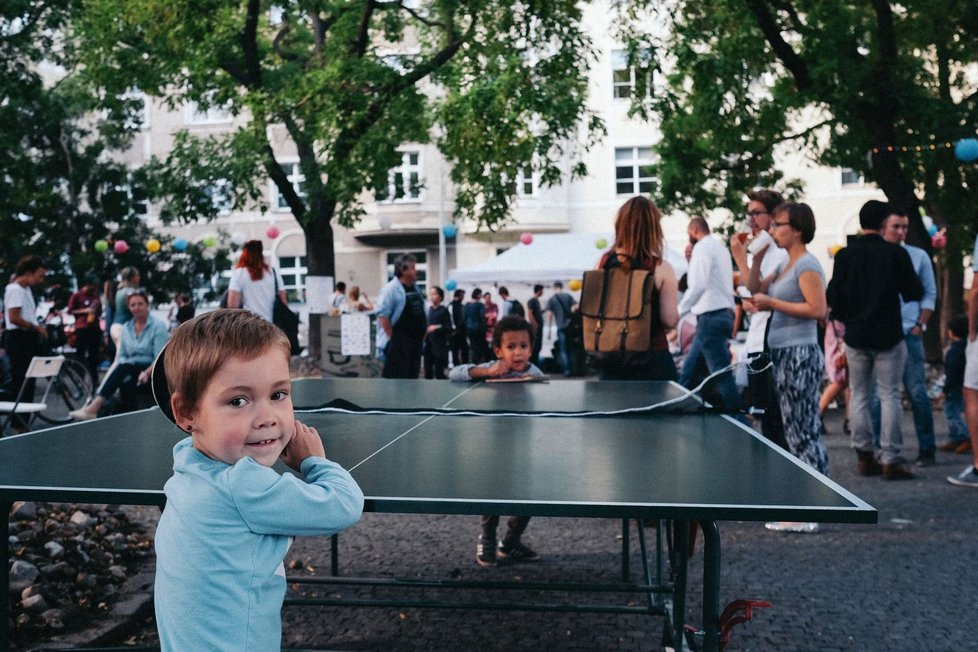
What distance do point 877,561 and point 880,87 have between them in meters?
10.6

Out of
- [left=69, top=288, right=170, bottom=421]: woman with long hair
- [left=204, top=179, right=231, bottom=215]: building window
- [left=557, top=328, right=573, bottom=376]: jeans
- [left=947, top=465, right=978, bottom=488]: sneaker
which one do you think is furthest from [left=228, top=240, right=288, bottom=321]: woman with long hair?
[left=557, top=328, right=573, bottom=376]: jeans

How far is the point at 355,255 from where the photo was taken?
40156 millimetres

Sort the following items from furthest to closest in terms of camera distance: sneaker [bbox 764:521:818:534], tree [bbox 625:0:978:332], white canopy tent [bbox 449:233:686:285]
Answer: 1. white canopy tent [bbox 449:233:686:285]
2. tree [bbox 625:0:978:332]
3. sneaker [bbox 764:521:818:534]

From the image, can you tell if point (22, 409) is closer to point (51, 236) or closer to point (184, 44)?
point (184, 44)

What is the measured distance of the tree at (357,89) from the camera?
15125 mm

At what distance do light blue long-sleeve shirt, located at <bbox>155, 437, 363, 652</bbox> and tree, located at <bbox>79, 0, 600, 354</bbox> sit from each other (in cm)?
1313

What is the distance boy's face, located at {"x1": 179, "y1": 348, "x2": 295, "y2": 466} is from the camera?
1.98 m

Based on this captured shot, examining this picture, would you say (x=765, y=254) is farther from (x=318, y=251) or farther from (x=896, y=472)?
(x=318, y=251)

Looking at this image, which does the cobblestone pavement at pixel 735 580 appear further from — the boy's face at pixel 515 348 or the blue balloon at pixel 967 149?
the blue balloon at pixel 967 149

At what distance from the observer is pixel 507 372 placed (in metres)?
6.09

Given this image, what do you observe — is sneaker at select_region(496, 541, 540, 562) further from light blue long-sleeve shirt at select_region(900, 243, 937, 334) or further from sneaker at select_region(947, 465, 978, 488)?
light blue long-sleeve shirt at select_region(900, 243, 937, 334)

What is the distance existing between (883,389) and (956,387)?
6.03 ft

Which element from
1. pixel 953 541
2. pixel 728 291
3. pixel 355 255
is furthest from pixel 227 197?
pixel 355 255

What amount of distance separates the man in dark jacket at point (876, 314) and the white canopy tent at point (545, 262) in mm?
13998
